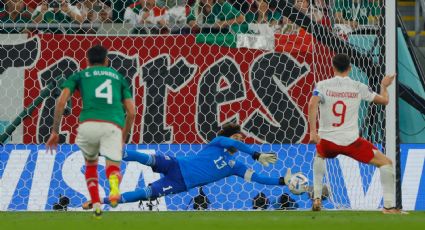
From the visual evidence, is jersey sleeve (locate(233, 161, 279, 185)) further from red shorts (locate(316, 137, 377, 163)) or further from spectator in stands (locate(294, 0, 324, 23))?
spectator in stands (locate(294, 0, 324, 23))

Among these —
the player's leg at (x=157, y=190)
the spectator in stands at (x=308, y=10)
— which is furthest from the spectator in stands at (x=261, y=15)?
the player's leg at (x=157, y=190)

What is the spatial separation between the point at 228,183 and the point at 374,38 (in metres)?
2.48

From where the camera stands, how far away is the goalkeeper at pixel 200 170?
1238cm

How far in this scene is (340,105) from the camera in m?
11.0

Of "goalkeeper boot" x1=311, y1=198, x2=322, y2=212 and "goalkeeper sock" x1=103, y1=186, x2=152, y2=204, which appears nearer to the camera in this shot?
"goalkeeper boot" x1=311, y1=198, x2=322, y2=212

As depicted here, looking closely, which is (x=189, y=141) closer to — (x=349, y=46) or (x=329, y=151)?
(x=349, y=46)

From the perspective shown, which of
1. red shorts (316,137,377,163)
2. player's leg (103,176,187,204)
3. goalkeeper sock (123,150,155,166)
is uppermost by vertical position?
red shorts (316,137,377,163)

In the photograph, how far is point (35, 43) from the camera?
1395cm

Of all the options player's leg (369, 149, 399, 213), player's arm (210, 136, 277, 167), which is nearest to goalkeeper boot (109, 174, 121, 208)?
player's arm (210, 136, 277, 167)

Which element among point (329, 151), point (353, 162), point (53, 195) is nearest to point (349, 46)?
point (353, 162)

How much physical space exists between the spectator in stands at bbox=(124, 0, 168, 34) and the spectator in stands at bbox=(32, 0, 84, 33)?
64 centimetres

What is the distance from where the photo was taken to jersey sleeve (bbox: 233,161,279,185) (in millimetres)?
12469

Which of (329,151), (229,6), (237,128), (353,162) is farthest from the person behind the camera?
(229,6)

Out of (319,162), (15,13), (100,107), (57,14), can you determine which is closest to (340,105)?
(319,162)
